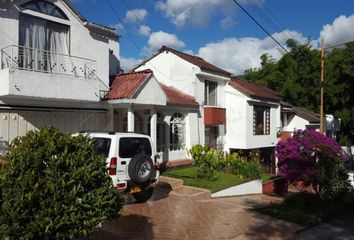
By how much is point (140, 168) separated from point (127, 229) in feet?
7.52

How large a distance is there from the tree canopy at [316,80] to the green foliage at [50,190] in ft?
100.0

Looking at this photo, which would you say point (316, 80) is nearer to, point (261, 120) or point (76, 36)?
point (261, 120)

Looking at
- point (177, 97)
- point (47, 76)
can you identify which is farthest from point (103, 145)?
point (177, 97)

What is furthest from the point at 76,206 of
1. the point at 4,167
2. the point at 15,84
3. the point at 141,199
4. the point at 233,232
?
the point at 15,84

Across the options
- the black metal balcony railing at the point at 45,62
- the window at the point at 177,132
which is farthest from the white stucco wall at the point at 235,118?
the black metal balcony railing at the point at 45,62

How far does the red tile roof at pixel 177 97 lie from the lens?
20250 millimetres

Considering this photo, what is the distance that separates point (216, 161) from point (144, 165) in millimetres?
8060

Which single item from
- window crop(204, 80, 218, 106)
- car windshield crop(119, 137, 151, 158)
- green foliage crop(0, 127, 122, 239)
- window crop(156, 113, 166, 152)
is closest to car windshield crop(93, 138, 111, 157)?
car windshield crop(119, 137, 151, 158)

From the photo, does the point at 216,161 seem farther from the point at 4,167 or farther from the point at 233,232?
the point at 4,167

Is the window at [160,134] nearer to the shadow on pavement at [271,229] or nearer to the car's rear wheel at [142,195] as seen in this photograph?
the car's rear wheel at [142,195]

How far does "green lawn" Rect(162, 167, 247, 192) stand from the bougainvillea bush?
2.63 metres

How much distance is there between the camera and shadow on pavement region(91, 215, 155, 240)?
895 centimetres

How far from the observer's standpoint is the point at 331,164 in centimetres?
1450

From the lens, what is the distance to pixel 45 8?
50.3 feet
